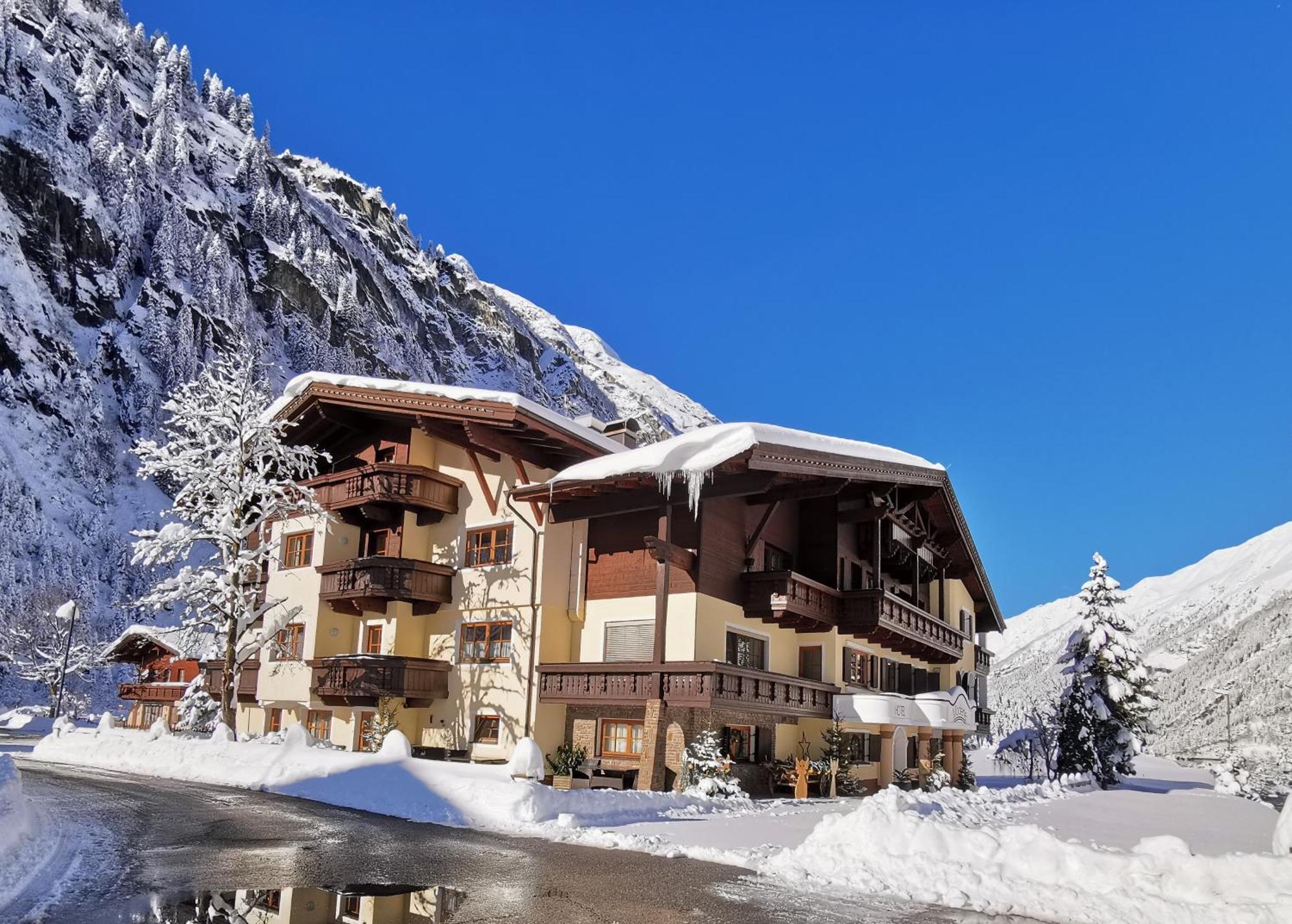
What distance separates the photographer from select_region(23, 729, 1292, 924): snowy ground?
10.5 m

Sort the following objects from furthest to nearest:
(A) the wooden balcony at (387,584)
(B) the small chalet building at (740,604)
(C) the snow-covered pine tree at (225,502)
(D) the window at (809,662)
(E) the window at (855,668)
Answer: (E) the window at (855,668) → (D) the window at (809,662) → (A) the wooden balcony at (387,584) → (C) the snow-covered pine tree at (225,502) → (B) the small chalet building at (740,604)

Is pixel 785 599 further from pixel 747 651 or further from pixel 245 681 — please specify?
pixel 245 681

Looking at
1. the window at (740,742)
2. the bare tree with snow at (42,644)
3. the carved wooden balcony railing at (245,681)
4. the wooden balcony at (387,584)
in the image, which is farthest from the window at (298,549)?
the bare tree with snow at (42,644)

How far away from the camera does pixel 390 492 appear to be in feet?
96.6

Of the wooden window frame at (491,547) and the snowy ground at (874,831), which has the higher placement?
the wooden window frame at (491,547)

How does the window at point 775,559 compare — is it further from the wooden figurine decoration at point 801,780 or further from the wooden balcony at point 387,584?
the wooden balcony at point 387,584

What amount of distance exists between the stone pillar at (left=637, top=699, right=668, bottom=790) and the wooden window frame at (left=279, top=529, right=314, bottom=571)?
48.3ft

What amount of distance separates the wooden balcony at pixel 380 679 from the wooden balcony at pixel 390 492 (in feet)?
15.0

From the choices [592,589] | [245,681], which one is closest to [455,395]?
[592,589]

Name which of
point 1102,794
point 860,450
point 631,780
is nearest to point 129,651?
point 631,780

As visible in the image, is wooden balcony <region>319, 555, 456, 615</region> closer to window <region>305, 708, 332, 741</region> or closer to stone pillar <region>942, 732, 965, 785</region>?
window <region>305, 708, 332, 741</region>

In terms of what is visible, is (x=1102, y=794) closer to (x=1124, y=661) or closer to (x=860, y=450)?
(x=1124, y=661)

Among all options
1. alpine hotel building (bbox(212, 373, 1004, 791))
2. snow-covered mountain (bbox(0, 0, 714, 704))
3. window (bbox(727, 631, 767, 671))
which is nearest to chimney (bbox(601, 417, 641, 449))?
alpine hotel building (bbox(212, 373, 1004, 791))

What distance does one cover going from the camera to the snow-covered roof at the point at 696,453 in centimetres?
2312
